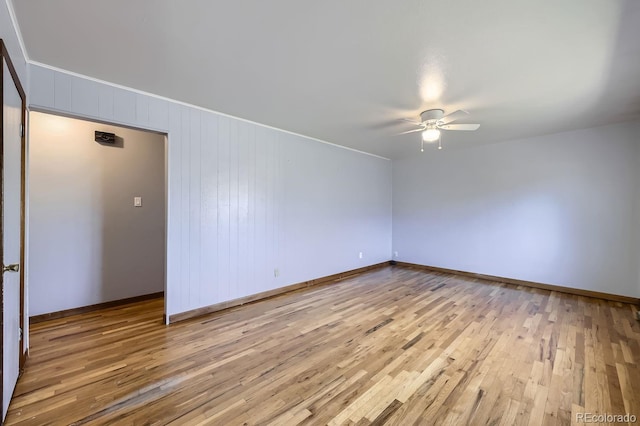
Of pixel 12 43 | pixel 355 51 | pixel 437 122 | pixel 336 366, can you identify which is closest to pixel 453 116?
pixel 437 122

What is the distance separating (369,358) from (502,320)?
1.89 m

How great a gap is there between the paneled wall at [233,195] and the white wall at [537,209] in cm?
181

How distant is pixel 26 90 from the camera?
2.11 metres

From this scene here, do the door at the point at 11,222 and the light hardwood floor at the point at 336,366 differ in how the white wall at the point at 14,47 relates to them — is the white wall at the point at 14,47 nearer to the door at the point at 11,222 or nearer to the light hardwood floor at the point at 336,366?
the door at the point at 11,222

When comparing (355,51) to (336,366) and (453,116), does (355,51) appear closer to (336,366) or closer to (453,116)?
(453,116)

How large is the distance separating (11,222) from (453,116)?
412 cm

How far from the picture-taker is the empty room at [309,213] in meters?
1.68

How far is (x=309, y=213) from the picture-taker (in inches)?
175

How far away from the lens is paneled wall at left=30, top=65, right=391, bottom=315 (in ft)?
8.61

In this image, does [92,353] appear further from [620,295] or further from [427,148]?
[620,295]

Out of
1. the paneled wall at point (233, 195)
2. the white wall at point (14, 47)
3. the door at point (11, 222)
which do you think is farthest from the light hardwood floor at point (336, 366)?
the white wall at point (14, 47)

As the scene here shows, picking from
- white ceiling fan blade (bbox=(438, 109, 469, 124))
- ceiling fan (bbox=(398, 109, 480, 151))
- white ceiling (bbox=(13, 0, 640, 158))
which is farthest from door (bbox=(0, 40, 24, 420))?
white ceiling fan blade (bbox=(438, 109, 469, 124))

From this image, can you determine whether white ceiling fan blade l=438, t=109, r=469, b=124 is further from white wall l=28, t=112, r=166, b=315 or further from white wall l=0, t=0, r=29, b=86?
white wall l=28, t=112, r=166, b=315

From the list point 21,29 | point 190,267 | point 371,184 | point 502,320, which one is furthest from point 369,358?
point 371,184
